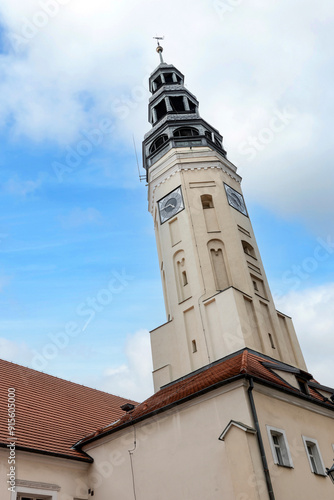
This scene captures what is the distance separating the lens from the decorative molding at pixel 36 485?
1433cm

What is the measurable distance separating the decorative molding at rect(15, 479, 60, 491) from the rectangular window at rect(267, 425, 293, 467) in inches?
265

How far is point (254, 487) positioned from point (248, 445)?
95 centimetres

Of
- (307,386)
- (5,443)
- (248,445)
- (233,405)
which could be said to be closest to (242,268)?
(307,386)

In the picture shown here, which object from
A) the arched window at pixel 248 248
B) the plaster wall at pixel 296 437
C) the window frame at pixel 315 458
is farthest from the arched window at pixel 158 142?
the window frame at pixel 315 458

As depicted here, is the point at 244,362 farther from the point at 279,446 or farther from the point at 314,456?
the point at 314,456

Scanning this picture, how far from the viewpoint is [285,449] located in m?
Answer: 13.7

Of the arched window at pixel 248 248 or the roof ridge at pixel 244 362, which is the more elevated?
the arched window at pixel 248 248

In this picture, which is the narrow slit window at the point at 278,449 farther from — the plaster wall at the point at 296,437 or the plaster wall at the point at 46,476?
the plaster wall at the point at 46,476

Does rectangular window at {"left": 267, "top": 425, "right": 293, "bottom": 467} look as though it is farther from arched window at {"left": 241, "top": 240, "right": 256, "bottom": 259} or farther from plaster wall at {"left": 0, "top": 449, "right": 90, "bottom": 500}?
arched window at {"left": 241, "top": 240, "right": 256, "bottom": 259}

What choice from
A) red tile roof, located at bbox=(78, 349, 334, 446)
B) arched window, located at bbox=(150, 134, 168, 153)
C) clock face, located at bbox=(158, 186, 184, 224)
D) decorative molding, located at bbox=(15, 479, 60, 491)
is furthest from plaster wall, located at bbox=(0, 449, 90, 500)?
arched window, located at bbox=(150, 134, 168, 153)

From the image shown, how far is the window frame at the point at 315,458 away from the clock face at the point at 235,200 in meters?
11.8

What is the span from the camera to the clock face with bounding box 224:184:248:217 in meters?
23.9

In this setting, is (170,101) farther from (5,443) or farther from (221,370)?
(5,443)

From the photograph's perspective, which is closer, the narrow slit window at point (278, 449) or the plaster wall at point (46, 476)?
the narrow slit window at point (278, 449)
